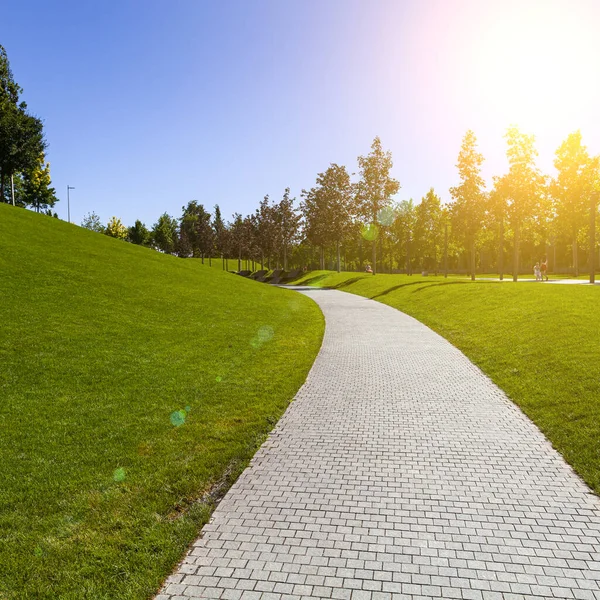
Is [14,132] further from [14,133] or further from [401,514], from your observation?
[401,514]

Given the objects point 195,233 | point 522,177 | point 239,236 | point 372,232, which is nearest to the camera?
point 522,177

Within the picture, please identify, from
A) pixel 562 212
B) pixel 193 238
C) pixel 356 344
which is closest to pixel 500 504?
pixel 356 344

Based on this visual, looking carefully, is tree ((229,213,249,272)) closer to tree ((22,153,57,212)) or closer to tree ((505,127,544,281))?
tree ((22,153,57,212))

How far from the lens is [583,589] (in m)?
3.69

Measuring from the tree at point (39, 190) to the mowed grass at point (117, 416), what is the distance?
63.8 metres

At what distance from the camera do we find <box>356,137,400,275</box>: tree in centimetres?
4816

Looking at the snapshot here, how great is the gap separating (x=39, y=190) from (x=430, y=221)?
6165 cm

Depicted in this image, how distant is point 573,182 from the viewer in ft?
147

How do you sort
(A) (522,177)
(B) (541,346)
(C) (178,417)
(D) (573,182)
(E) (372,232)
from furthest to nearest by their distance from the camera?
(E) (372,232) → (D) (573,182) → (A) (522,177) → (B) (541,346) → (C) (178,417)

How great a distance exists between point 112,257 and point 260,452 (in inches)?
831

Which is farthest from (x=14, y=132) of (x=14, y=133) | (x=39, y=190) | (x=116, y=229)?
(x=116, y=229)

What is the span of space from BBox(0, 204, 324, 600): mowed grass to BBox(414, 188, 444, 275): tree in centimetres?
5013

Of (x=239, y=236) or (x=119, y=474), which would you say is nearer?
(x=119, y=474)

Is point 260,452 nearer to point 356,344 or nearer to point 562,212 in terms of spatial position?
point 356,344
